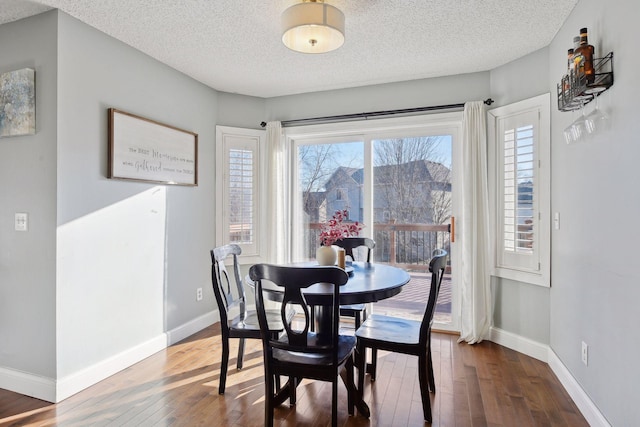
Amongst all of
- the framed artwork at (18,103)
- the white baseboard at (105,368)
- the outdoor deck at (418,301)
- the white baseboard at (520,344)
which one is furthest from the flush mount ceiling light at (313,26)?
the white baseboard at (520,344)

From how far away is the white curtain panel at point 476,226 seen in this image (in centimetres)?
337

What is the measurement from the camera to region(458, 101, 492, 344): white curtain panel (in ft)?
11.1

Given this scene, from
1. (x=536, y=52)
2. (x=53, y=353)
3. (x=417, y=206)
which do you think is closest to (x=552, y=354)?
(x=417, y=206)

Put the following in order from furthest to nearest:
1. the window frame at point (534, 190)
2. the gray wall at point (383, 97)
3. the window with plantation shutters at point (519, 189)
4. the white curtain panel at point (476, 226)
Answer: the gray wall at point (383, 97) → the white curtain panel at point (476, 226) → the window with plantation shutters at point (519, 189) → the window frame at point (534, 190)

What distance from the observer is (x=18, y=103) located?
8.09 feet

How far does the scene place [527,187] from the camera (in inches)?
123

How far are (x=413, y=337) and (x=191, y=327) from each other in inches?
91.8

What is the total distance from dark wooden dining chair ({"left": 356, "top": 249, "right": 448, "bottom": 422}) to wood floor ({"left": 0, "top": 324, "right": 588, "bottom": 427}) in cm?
24

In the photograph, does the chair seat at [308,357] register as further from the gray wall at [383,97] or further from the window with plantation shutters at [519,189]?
the gray wall at [383,97]

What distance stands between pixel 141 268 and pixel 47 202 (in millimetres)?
907

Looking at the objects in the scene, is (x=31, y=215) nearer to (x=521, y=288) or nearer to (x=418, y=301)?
(x=418, y=301)

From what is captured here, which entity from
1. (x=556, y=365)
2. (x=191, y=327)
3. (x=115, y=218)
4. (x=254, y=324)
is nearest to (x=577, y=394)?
(x=556, y=365)

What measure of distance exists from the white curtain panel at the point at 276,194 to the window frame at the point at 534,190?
2146 millimetres

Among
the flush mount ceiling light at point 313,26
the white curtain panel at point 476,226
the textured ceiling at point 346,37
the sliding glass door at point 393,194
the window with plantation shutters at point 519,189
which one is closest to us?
the flush mount ceiling light at point 313,26
